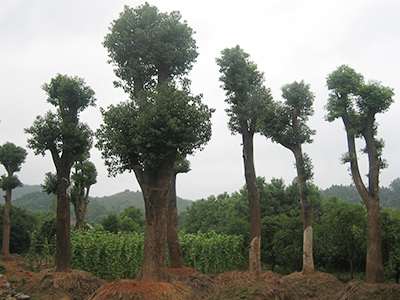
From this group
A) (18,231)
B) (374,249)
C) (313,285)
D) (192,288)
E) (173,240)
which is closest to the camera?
(192,288)

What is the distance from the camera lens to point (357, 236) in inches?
603

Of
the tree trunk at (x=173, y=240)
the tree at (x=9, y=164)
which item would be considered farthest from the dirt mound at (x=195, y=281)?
the tree at (x=9, y=164)

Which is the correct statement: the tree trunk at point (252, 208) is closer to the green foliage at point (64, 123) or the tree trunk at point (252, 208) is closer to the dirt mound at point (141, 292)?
the dirt mound at point (141, 292)

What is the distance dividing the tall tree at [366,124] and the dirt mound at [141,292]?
7.84 metres

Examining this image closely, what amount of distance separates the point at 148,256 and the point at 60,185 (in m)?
5.43

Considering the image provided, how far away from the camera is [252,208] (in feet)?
37.2

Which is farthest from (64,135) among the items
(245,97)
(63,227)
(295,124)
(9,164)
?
(9,164)

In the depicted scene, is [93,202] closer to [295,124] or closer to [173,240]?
[173,240]

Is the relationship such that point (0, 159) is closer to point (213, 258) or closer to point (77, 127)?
point (77, 127)

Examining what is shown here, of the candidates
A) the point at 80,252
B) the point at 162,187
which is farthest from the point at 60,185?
the point at 162,187

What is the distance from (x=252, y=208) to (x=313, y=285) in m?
4.69

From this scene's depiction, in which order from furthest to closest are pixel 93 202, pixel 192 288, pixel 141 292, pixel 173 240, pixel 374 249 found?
pixel 93 202 → pixel 173 240 → pixel 374 249 → pixel 192 288 → pixel 141 292

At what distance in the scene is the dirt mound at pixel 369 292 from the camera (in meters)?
9.92

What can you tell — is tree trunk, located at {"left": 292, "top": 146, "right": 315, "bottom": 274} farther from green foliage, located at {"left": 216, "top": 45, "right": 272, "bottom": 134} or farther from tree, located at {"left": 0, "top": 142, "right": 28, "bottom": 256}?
tree, located at {"left": 0, "top": 142, "right": 28, "bottom": 256}
